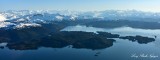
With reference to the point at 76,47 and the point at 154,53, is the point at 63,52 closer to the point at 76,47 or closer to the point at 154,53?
the point at 76,47

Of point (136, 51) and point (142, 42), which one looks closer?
point (136, 51)

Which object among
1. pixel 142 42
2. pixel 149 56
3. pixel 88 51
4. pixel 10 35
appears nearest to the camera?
pixel 149 56

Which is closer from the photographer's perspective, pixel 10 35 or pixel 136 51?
pixel 136 51

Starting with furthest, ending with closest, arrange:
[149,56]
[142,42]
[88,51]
Answer: [142,42]
[88,51]
[149,56]

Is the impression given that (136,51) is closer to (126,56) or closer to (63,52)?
(126,56)

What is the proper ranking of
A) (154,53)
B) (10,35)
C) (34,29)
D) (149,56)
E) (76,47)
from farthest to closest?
(34,29) → (10,35) → (76,47) → (154,53) → (149,56)

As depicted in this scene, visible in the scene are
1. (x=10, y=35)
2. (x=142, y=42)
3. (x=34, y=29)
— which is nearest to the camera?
(x=142, y=42)

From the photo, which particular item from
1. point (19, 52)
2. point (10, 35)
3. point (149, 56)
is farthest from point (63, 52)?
→ point (10, 35)

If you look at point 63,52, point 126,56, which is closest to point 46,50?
point 63,52
